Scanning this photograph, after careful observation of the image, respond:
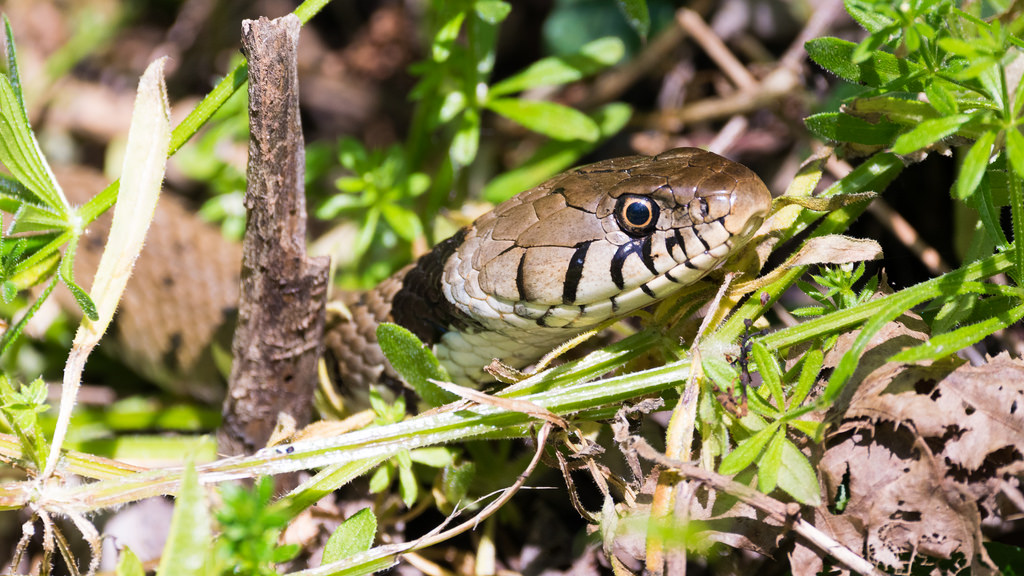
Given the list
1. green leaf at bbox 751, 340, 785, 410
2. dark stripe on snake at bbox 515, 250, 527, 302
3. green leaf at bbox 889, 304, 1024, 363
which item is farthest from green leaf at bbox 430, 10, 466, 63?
green leaf at bbox 889, 304, 1024, 363

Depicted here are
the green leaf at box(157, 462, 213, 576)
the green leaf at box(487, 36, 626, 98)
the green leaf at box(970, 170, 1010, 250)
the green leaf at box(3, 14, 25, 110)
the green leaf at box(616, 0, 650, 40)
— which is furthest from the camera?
the green leaf at box(487, 36, 626, 98)

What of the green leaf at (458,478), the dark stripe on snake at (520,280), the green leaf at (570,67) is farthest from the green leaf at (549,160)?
the green leaf at (458,478)

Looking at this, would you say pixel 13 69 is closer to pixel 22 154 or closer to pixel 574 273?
pixel 22 154

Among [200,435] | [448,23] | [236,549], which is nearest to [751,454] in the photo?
[236,549]

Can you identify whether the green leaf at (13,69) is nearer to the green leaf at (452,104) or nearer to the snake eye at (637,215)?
the green leaf at (452,104)

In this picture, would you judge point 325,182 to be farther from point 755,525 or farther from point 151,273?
point 755,525

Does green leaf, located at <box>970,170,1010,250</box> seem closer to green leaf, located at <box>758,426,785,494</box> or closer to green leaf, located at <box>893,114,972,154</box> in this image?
green leaf, located at <box>893,114,972,154</box>
